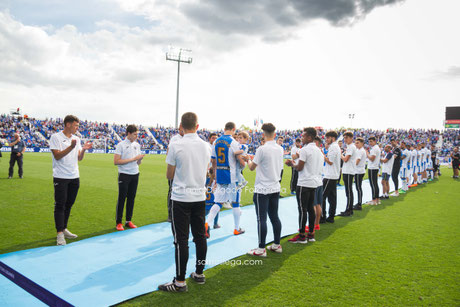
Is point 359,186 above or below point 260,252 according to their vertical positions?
above

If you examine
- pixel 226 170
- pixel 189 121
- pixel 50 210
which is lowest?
pixel 50 210

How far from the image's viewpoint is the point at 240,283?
11.7 ft

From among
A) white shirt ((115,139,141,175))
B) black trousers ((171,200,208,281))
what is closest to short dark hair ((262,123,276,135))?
black trousers ((171,200,208,281))

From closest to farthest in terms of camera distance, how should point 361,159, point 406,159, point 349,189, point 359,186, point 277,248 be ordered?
point 277,248 → point 349,189 → point 361,159 → point 359,186 → point 406,159

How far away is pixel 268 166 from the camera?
4352 millimetres

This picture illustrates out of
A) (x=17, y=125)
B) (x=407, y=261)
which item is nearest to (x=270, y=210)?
(x=407, y=261)

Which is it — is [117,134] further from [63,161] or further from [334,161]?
[334,161]

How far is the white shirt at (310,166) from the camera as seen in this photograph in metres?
5.04

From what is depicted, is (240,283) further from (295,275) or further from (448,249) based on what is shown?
(448,249)

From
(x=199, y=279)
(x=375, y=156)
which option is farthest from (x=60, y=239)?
(x=375, y=156)

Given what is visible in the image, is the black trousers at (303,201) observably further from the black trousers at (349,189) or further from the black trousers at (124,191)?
the black trousers at (124,191)

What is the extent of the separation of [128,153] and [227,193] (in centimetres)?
215

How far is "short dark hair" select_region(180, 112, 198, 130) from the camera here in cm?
335

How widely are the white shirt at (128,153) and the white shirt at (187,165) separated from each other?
2.67 m
